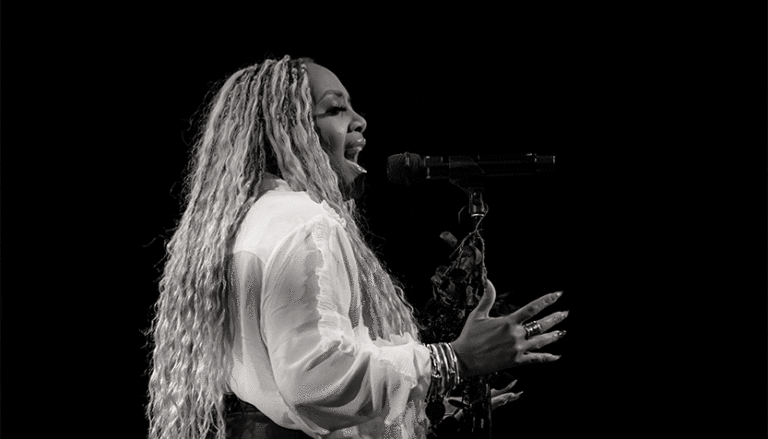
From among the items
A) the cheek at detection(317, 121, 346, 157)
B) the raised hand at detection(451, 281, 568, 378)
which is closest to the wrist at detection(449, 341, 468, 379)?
the raised hand at detection(451, 281, 568, 378)

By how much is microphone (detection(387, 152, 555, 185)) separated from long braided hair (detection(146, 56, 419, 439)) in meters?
0.16

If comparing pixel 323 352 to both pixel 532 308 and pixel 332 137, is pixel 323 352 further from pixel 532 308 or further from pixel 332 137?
pixel 332 137

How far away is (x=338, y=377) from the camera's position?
1.29 m

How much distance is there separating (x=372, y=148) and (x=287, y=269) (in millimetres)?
1621

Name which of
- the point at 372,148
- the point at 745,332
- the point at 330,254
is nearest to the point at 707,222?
the point at 745,332

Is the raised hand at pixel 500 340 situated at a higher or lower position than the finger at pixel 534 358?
higher

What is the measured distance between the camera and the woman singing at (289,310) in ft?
4.37

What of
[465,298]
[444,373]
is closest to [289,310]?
[444,373]

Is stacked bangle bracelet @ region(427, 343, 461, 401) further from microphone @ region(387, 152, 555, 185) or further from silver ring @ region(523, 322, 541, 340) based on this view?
microphone @ region(387, 152, 555, 185)

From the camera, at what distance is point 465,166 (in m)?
1.64

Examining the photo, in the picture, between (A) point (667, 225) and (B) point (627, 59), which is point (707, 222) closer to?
(A) point (667, 225)

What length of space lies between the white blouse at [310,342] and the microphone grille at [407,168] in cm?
26

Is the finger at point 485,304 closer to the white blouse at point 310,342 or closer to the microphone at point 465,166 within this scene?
the white blouse at point 310,342

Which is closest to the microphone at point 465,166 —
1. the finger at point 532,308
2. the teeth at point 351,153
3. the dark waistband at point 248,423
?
the teeth at point 351,153
